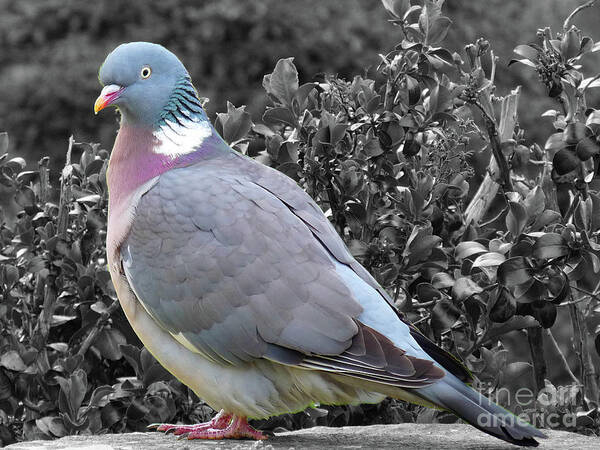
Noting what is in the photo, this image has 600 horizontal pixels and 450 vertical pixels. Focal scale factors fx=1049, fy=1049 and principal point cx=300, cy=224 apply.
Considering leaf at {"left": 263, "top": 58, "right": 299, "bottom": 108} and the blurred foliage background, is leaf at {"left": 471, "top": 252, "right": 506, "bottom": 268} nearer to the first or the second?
leaf at {"left": 263, "top": 58, "right": 299, "bottom": 108}

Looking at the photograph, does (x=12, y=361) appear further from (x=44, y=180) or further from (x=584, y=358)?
(x=584, y=358)

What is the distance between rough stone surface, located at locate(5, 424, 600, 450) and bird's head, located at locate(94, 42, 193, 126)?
1168 millimetres

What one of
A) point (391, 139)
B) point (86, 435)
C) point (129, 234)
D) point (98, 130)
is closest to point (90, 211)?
point (129, 234)

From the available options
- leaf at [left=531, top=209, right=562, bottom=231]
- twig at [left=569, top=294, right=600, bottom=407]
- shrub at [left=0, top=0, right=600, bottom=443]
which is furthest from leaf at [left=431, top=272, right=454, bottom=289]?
twig at [left=569, top=294, right=600, bottom=407]

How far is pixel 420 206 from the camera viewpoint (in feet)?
12.9

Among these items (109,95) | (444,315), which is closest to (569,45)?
(444,315)

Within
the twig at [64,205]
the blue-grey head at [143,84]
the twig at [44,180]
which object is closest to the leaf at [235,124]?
the blue-grey head at [143,84]

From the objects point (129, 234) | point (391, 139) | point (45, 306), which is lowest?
point (45, 306)

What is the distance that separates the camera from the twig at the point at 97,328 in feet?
13.4

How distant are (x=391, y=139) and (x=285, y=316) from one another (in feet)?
3.22

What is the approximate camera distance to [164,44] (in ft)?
26.5

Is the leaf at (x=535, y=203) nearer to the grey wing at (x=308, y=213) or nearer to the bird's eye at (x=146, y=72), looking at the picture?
the grey wing at (x=308, y=213)

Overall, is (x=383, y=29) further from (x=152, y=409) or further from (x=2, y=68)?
(x=152, y=409)

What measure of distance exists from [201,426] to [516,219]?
135 centimetres
